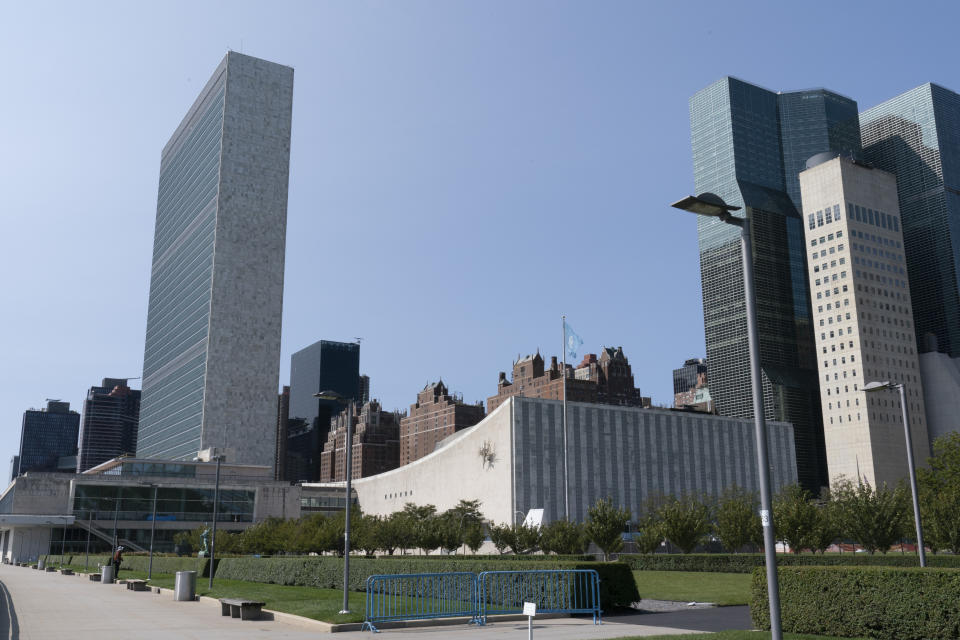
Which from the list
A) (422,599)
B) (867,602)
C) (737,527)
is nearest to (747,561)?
(737,527)

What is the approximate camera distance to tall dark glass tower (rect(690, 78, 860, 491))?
17575cm

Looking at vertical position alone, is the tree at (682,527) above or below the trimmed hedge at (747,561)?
above

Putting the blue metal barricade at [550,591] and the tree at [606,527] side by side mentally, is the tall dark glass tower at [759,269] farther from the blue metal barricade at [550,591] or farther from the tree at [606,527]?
the blue metal barricade at [550,591]

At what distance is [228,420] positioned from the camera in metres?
152

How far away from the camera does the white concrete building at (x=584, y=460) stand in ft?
348

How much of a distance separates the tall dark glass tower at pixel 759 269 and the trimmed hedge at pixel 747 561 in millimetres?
128354

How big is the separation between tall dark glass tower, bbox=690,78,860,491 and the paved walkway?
15838 centimetres

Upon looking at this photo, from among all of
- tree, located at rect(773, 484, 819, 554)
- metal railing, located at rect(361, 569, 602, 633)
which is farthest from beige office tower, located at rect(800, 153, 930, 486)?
metal railing, located at rect(361, 569, 602, 633)

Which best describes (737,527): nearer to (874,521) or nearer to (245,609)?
(874,521)

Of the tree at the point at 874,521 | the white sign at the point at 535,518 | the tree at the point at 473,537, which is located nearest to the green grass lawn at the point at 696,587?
the tree at the point at 874,521

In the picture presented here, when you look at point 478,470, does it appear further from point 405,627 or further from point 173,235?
point 173,235

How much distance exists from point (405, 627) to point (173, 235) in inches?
7354

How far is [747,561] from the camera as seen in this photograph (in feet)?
153

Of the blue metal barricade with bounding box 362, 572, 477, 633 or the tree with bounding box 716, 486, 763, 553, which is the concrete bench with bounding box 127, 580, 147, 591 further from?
the tree with bounding box 716, 486, 763, 553
